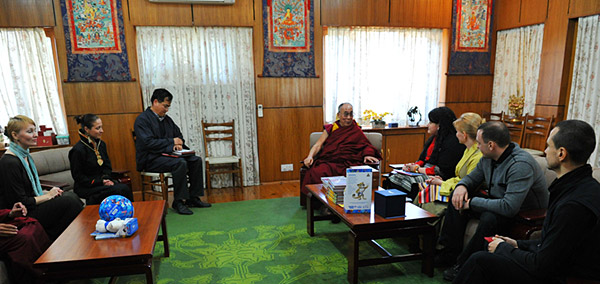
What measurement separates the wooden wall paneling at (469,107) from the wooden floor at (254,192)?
2.67m

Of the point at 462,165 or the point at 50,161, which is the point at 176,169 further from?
the point at 462,165

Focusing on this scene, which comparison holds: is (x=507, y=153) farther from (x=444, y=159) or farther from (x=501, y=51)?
(x=501, y=51)

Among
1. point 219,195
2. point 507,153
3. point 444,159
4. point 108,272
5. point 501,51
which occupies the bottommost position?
point 219,195

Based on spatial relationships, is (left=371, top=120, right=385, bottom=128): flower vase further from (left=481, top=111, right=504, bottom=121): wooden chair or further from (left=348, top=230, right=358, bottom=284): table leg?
(left=348, top=230, right=358, bottom=284): table leg

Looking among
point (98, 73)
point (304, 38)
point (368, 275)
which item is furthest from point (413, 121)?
point (98, 73)

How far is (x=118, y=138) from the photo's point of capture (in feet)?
13.6

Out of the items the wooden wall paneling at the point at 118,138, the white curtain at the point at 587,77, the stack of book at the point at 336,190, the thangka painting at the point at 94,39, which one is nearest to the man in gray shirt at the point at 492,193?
the stack of book at the point at 336,190

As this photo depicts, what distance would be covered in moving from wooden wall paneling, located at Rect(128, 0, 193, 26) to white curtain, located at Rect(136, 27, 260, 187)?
0.08 m

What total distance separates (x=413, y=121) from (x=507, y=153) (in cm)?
Answer: 306

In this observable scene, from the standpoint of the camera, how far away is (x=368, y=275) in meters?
2.26

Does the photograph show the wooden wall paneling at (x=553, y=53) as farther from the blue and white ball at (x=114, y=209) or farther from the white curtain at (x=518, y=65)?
the blue and white ball at (x=114, y=209)

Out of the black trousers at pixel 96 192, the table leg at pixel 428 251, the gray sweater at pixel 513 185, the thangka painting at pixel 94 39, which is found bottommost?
the table leg at pixel 428 251

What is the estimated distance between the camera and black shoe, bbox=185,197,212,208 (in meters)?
3.72

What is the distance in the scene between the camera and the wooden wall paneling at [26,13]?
3737 millimetres
